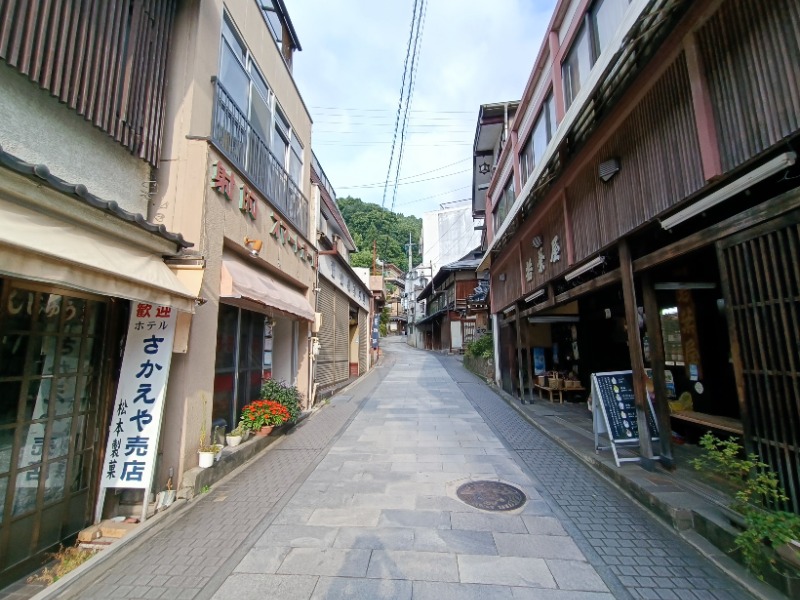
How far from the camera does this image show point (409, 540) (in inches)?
155

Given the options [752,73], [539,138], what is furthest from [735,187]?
[539,138]

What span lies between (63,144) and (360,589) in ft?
18.6

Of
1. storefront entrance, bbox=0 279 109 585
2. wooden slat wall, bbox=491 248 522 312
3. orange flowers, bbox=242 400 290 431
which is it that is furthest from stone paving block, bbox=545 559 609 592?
wooden slat wall, bbox=491 248 522 312

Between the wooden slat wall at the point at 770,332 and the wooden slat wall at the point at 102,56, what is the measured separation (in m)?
7.45

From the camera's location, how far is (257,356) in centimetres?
902

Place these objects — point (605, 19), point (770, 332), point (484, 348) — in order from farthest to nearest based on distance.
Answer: point (484, 348)
point (605, 19)
point (770, 332)

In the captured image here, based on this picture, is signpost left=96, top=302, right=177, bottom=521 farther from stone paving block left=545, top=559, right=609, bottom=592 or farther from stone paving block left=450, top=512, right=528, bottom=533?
stone paving block left=545, top=559, right=609, bottom=592

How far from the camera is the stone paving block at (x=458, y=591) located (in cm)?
304

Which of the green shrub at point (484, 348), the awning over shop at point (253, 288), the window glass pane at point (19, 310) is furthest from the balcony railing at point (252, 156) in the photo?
the green shrub at point (484, 348)

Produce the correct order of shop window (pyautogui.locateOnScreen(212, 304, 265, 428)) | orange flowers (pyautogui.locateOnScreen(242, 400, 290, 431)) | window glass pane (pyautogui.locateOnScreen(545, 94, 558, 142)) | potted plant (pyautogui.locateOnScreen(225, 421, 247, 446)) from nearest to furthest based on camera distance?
1. potted plant (pyautogui.locateOnScreen(225, 421, 247, 446))
2. shop window (pyautogui.locateOnScreen(212, 304, 265, 428))
3. orange flowers (pyautogui.locateOnScreen(242, 400, 290, 431))
4. window glass pane (pyautogui.locateOnScreen(545, 94, 558, 142))

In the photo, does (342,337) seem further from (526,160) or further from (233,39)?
(233,39)

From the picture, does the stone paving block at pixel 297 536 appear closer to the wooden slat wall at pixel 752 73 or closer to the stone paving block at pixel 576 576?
the stone paving block at pixel 576 576

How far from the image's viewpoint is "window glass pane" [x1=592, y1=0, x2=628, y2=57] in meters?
5.56

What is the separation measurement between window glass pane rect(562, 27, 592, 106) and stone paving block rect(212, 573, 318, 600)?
8.51 metres
